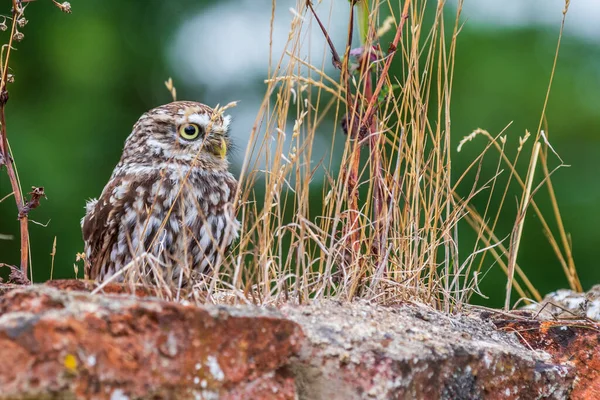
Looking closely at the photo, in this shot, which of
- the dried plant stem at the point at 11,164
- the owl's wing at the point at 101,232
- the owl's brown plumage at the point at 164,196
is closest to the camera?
the dried plant stem at the point at 11,164

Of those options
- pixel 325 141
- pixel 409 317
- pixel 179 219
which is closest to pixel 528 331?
pixel 409 317

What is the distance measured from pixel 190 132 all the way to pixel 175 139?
3.0 inches

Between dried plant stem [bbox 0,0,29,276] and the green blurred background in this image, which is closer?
dried plant stem [bbox 0,0,29,276]

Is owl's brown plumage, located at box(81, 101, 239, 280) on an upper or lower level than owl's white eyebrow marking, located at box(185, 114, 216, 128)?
lower

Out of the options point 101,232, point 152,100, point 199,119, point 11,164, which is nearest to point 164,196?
point 101,232

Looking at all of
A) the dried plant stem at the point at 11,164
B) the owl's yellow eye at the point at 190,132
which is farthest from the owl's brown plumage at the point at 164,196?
the dried plant stem at the point at 11,164

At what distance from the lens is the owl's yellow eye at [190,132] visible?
12.9ft

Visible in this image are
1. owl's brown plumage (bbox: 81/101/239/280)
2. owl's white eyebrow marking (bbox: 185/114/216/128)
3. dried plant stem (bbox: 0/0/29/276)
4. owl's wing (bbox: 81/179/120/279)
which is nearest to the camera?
dried plant stem (bbox: 0/0/29/276)

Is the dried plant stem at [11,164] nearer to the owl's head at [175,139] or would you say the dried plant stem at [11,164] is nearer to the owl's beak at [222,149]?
the owl's head at [175,139]

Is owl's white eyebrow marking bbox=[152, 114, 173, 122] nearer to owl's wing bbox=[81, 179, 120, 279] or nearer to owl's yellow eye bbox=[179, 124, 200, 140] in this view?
owl's yellow eye bbox=[179, 124, 200, 140]

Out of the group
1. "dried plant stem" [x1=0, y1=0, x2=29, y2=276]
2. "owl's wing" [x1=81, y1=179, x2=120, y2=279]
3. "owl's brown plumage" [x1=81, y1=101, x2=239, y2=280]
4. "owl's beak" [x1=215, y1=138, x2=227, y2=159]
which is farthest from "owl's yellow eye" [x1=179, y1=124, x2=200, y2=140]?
"dried plant stem" [x1=0, y1=0, x2=29, y2=276]

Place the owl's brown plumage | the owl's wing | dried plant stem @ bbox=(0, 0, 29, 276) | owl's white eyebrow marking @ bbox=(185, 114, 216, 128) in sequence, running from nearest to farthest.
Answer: dried plant stem @ bbox=(0, 0, 29, 276), the owl's brown plumage, the owl's wing, owl's white eyebrow marking @ bbox=(185, 114, 216, 128)

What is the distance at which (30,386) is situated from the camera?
1600mm

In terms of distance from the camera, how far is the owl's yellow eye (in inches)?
154
